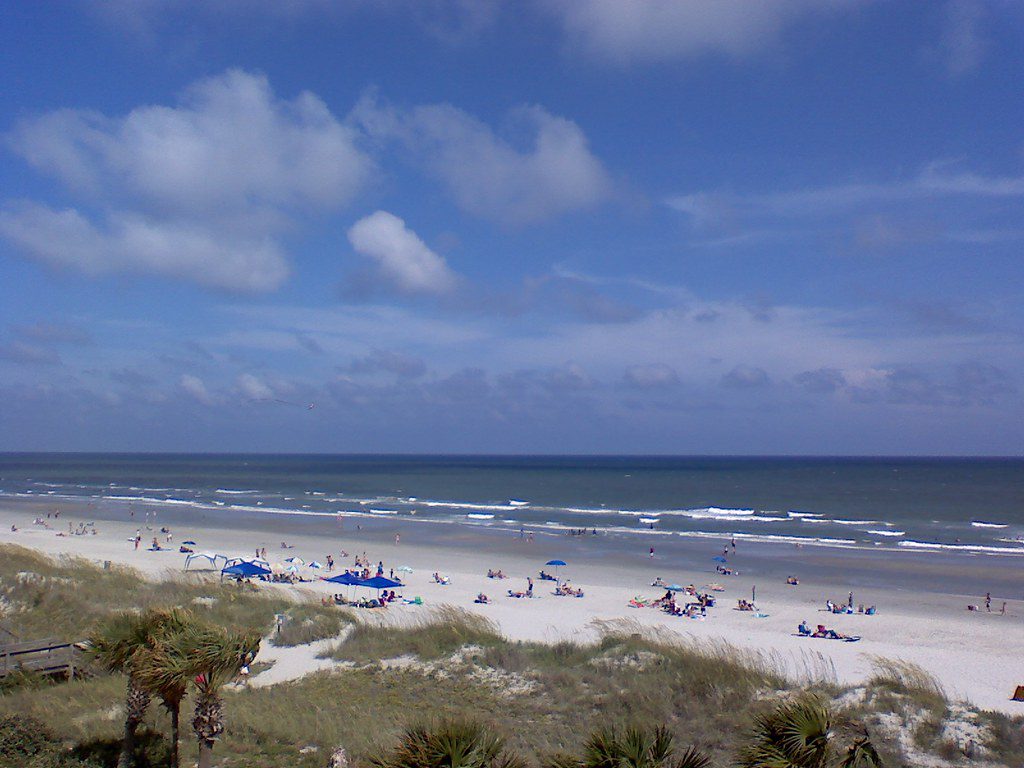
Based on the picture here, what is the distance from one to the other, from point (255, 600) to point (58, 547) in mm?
26574

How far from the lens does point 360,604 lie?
27.2 meters

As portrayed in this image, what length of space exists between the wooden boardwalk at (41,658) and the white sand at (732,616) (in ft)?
12.4

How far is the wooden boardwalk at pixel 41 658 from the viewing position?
42.8ft

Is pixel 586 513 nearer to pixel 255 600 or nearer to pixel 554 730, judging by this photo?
pixel 255 600

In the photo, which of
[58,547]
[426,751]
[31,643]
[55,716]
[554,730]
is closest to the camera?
[426,751]

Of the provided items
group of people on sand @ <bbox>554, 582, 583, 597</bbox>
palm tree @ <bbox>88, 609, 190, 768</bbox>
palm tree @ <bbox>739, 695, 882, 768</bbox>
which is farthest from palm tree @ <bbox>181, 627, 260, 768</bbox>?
group of people on sand @ <bbox>554, 582, 583, 597</bbox>

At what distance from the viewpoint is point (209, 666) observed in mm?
7836

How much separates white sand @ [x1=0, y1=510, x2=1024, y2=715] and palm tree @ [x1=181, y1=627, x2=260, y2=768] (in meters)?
8.15

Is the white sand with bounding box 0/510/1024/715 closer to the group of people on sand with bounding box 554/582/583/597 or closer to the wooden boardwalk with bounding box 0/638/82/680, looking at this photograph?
the group of people on sand with bounding box 554/582/583/597

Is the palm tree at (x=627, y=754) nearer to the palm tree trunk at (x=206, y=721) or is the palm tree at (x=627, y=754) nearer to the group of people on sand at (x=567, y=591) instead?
the palm tree trunk at (x=206, y=721)

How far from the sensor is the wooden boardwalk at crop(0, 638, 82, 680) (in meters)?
13.0

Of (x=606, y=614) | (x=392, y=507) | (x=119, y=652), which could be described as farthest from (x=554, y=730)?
(x=392, y=507)

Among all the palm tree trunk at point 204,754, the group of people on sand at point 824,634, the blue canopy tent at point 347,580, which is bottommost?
the group of people on sand at point 824,634

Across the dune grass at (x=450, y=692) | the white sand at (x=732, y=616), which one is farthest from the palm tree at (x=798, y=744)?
the white sand at (x=732, y=616)
